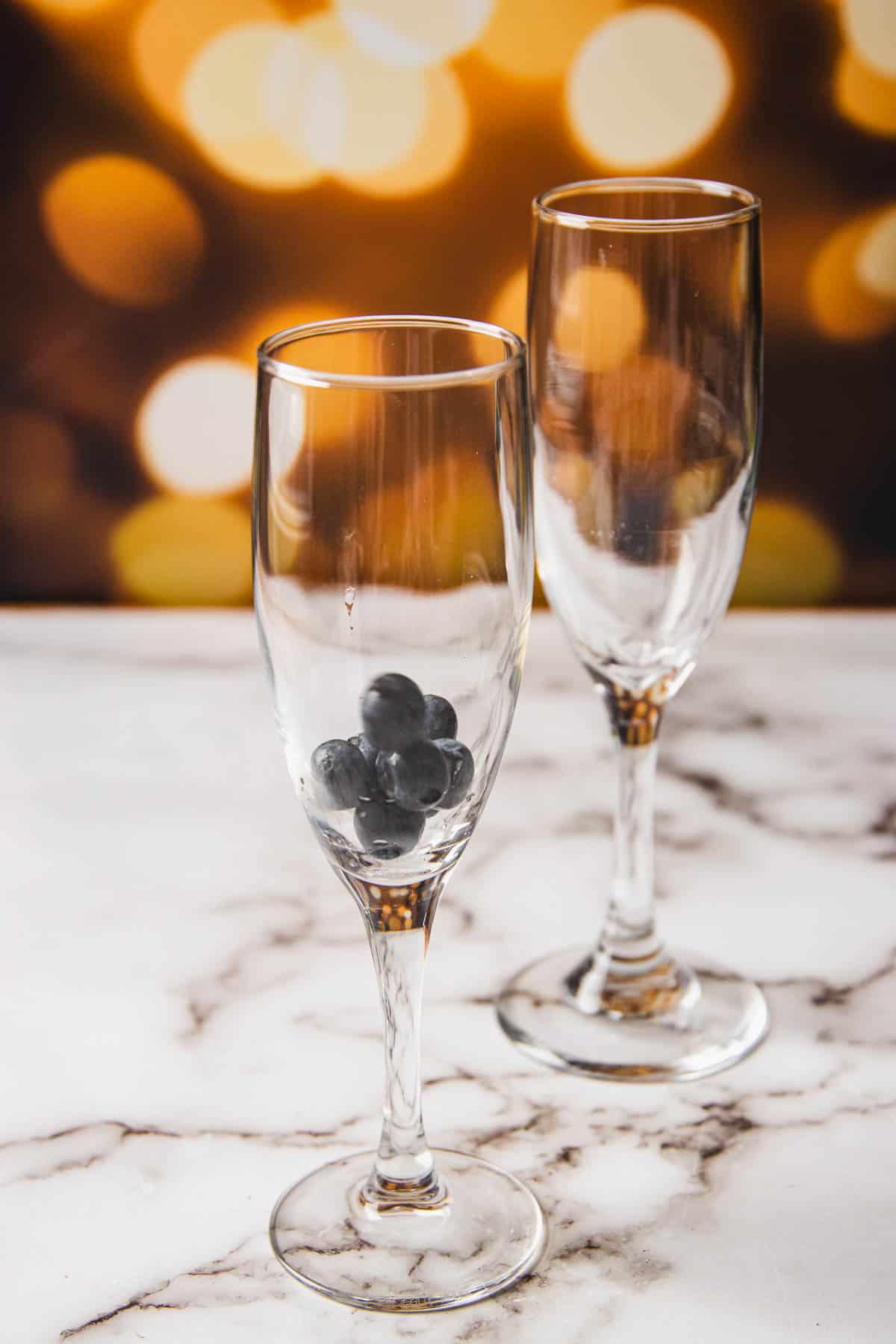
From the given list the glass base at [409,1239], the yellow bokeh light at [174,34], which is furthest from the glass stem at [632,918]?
the yellow bokeh light at [174,34]

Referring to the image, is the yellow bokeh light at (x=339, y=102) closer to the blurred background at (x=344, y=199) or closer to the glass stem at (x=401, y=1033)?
the blurred background at (x=344, y=199)

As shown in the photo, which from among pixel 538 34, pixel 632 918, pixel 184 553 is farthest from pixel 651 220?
pixel 184 553

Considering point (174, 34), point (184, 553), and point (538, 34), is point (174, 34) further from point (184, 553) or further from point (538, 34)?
point (184, 553)

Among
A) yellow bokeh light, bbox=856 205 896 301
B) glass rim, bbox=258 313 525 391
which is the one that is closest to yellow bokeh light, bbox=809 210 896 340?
yellow bokeh light, bbox=856 205 896 301

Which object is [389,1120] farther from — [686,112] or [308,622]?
[686,112]

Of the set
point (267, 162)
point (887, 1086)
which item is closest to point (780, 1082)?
point (887, 1086)

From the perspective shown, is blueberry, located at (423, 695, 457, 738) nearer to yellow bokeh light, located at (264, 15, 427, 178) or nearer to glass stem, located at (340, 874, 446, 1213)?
glass stem, located at (340, 874, 446, 1213)
